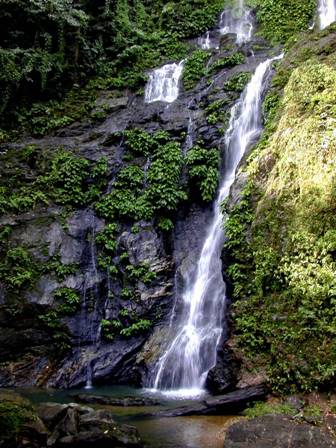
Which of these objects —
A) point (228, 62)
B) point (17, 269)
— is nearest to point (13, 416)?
point (17, 269)

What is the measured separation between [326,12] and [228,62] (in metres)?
5.20

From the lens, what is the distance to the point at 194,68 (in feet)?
58.6

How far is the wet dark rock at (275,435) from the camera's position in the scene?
18.8 ft

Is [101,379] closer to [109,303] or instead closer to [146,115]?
[109,303]

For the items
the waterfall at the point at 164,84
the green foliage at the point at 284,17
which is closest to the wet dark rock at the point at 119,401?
the waterfall at the point at 164,84

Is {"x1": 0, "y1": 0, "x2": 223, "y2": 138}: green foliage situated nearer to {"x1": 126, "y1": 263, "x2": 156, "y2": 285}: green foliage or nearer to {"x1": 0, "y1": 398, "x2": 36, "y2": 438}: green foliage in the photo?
{"x1": 126, "y1": 263, "x2": 156, "y2": 285}: green foliage

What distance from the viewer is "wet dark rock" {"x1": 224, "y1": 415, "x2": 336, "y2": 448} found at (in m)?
5.74

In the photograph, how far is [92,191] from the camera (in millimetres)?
14008

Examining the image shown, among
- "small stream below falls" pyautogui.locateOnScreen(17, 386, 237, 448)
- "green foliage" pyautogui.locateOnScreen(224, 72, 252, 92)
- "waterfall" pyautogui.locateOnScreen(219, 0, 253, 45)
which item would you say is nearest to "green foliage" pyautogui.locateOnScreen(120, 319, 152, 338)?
"small stream below falls" pyautogui.locateOnScreen(17, 386, 237, 448)

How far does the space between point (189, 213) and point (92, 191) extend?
10.3 feet

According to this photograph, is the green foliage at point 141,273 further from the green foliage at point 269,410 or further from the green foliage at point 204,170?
the green foliage at point 269,410

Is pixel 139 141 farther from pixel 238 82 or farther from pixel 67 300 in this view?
pixel 67 300

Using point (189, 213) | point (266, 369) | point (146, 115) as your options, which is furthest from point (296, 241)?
point (146, 115)

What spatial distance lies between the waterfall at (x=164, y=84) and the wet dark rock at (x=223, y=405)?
466 inches
